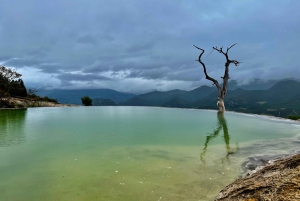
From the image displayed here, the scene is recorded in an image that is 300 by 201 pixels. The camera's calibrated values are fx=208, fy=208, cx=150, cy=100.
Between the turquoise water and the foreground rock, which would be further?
the turquoise water

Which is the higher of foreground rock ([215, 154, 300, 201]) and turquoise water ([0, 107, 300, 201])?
foreground rock ([215, 154, 300, 201])

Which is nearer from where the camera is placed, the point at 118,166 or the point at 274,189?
the point at 274,189

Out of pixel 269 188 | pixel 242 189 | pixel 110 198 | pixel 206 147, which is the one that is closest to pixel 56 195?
pixel 110 198

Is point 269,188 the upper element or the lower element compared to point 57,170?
upper

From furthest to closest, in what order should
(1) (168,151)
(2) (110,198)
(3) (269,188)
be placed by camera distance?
(1) (168,151)
(2) (110,198)
(3) (269,188)

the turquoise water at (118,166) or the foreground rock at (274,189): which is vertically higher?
the foreground rock at (274,189)

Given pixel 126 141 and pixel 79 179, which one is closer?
pixel 79 179

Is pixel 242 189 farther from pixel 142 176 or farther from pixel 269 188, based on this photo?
pixel 142 176

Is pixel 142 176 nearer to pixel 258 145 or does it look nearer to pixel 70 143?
pixel 70 143

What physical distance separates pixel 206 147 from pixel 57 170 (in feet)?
16.6

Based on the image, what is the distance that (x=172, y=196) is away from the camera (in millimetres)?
3941

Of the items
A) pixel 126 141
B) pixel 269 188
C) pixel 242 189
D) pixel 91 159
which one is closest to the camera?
pixel 269 188

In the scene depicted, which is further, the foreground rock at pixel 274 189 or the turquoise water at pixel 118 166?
the turquoise water at pixel 118 166

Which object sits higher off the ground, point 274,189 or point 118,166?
point 274,189
